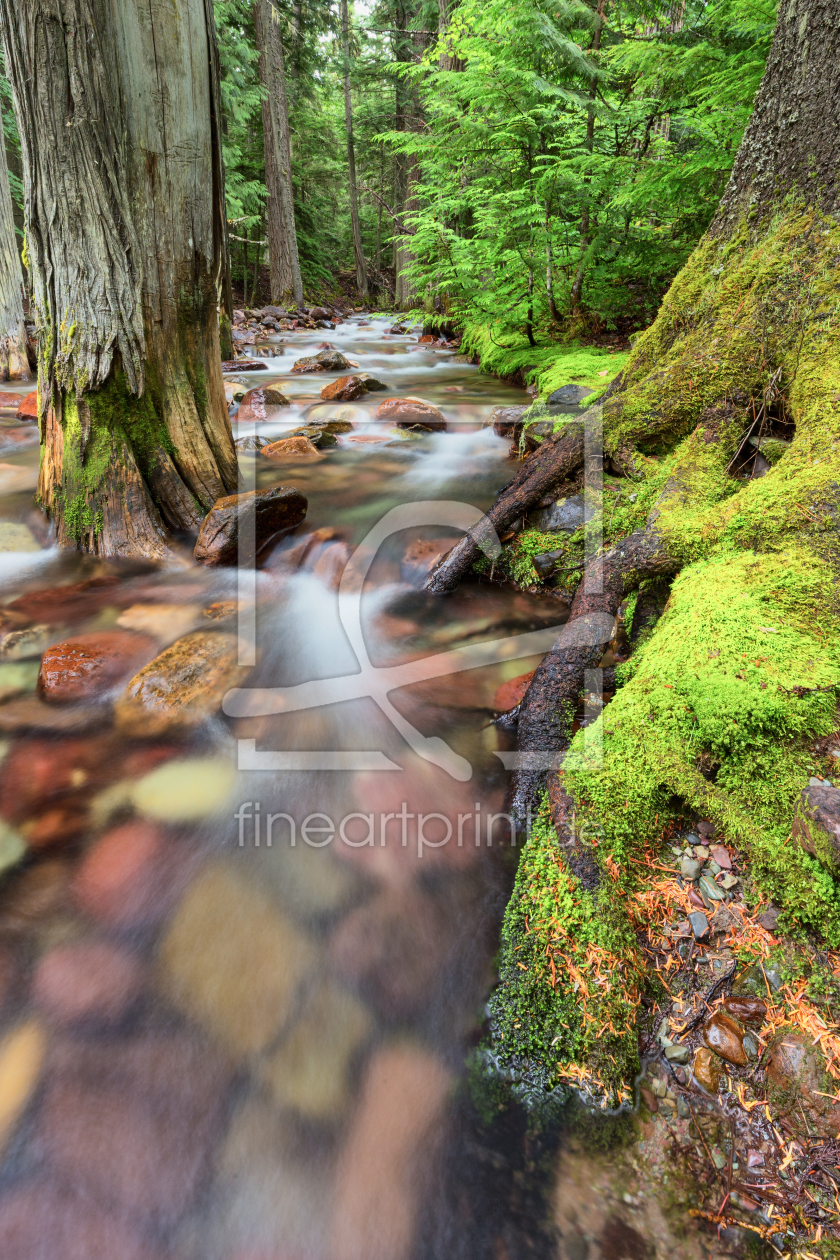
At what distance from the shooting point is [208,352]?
420 centimetres

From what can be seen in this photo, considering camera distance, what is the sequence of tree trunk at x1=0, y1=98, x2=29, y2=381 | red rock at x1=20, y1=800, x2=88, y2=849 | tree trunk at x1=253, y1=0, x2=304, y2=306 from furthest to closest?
1. tree trunk at x1=253, y1=0, x2=304, y2=306
2. tree trunk at x1=0, y1=98, x2=29, y2=381
3. red rock at x1=20, y1=800, x2=88, y2=849

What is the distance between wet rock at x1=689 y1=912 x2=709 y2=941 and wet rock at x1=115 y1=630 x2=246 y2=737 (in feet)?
7.60

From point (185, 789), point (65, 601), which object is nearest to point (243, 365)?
point (65, 601)

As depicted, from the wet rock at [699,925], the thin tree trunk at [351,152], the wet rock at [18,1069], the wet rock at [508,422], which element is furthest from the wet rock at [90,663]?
the thin tree trunk at [351,152]

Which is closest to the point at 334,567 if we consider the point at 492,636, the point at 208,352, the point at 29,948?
the point at 492,636

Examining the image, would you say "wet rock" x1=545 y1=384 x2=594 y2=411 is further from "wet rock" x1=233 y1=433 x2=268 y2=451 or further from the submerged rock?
"wet rock" x1=233 y1=433 x2=268 y2=451

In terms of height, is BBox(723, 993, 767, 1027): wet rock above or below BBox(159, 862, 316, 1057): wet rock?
above

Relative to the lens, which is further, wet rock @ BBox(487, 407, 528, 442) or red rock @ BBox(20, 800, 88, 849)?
wet rock @ BBox(487, 407, 528, 442)

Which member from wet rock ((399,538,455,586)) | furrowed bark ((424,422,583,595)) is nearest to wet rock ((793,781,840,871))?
furrowed bark ((424,422,583,595))

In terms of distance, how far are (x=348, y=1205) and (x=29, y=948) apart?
1312 millimetres

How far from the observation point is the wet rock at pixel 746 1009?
152 cm

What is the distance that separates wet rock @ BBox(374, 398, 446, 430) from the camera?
6.97 meters

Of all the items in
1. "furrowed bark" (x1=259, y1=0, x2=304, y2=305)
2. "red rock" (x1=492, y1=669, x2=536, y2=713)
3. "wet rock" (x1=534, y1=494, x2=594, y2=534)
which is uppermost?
"furrowed bark" (x1=259, y1=0, x2=304, y2=305)

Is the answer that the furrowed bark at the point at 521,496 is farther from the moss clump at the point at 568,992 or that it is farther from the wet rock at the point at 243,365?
the wet rock at the point at 243,365
